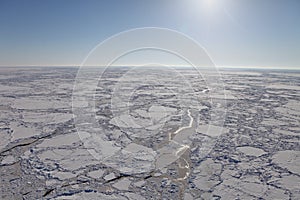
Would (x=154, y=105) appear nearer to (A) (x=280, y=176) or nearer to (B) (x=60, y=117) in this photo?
(B) (x=60, y=117)

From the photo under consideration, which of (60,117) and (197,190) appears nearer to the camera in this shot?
(197,190)

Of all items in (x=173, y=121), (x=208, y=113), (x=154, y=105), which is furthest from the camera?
(x=154, y=105)

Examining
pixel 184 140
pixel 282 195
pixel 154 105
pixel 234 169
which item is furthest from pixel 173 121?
pixel 282 195

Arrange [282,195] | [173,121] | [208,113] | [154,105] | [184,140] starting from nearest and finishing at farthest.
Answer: [282,195], [184,140], [173,121], [208,113], [154,105]

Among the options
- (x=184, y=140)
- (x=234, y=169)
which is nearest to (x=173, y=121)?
(x=184, y=140)

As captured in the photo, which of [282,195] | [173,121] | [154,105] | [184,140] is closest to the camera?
[282,195]

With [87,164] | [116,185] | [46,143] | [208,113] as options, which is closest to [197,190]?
[116,185]

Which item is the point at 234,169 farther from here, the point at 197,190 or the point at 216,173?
the point at 197,190

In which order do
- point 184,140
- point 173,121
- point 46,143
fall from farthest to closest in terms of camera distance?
point 173,121
point 184,140
point 46,143

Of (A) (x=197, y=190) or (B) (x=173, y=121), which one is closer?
(A) (x=197, y=190)
